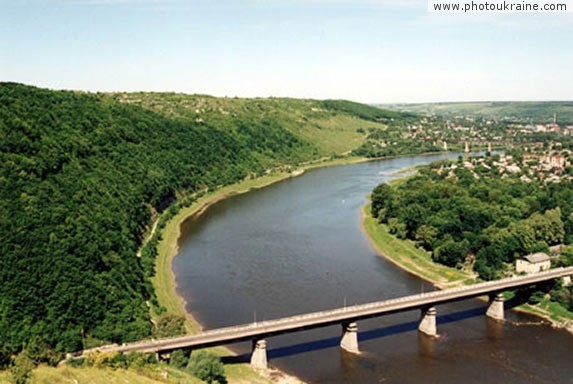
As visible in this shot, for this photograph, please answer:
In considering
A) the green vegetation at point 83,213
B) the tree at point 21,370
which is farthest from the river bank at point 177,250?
the tree at point 21,370

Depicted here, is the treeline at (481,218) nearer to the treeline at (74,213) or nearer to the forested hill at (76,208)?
the treeline at (74,213)

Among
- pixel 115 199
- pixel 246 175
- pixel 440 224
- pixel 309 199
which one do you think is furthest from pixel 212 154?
pixel 440 224

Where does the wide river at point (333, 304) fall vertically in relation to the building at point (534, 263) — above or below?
below

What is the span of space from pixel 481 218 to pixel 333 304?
33371 millimetres

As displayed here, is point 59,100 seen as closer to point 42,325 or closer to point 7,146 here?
point 7,146

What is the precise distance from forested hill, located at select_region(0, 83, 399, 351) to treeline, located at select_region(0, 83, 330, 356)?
0.12 metres

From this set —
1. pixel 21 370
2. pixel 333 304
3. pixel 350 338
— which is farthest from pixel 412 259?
pixel 21 370

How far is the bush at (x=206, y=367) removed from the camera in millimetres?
44156

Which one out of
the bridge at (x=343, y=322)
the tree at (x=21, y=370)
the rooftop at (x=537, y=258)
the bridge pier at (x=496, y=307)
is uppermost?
the tree at (x=21, y=370)

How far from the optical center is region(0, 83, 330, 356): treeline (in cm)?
5066

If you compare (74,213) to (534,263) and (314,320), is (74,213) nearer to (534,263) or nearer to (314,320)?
(314,320)

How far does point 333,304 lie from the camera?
62969 millimetres

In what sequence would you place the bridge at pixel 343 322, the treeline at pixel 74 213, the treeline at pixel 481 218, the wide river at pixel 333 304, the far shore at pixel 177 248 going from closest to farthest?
the bridge at pixel 343 322 → the wide river at pixel 333 304 → the treeline at pixel 74 213 → the far shore at pixel 177 248 → the treeline at pixel 481 218

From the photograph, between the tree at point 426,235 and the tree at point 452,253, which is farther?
the tree at point 426,235
